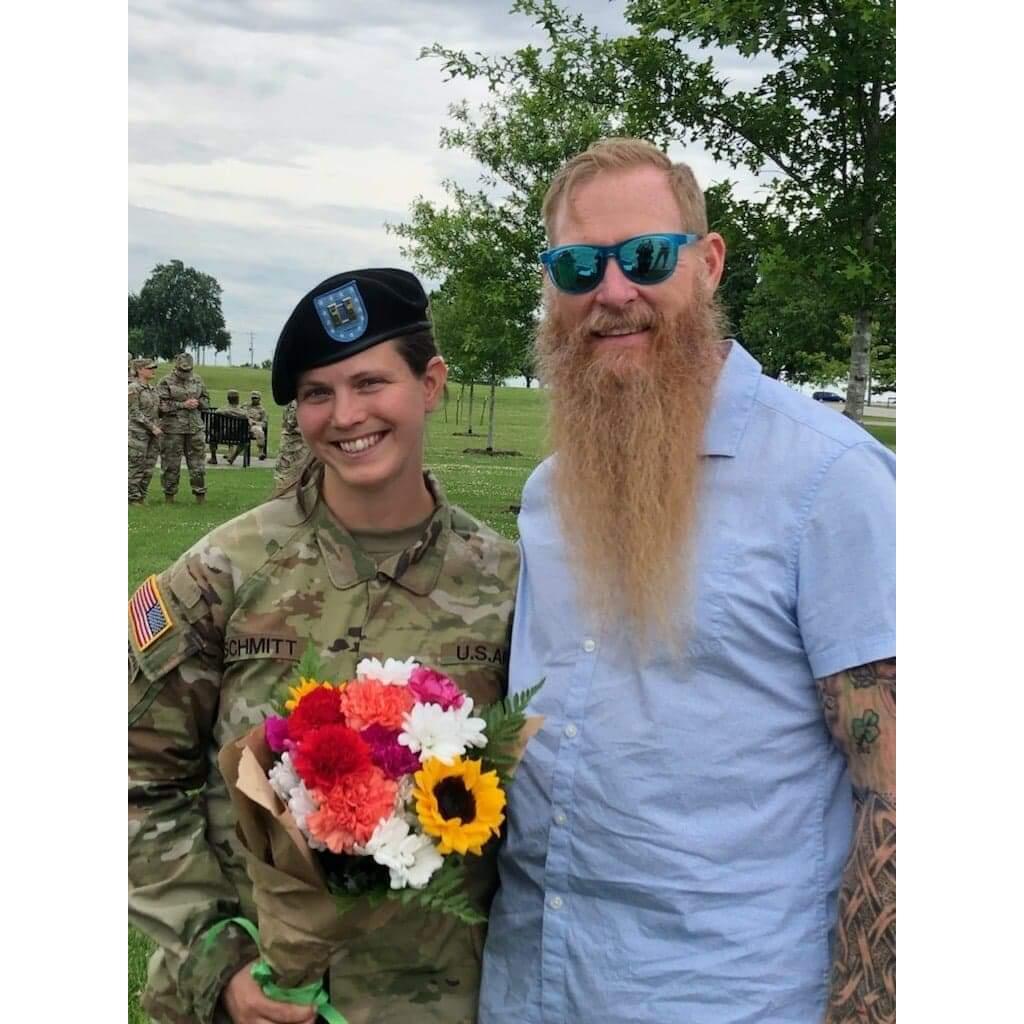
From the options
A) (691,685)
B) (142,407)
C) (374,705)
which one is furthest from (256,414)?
(691,685)

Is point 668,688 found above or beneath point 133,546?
beneath

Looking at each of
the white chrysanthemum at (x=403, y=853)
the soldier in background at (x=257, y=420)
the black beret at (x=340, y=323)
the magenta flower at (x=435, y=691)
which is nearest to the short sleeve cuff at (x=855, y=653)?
the magenta flower at (x=435, y=691)

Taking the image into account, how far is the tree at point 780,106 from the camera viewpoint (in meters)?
2.47

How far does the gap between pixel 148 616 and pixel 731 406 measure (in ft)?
3.93

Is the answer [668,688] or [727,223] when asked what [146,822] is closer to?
[668,688]

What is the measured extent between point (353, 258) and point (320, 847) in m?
1.41

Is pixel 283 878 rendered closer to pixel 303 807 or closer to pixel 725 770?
pixel 303 807

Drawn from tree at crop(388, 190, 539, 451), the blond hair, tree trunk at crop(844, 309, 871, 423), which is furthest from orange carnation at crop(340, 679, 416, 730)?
tree trunk at crop(844, 309, 871, 423)

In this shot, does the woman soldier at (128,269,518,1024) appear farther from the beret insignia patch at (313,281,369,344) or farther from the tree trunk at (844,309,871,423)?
the tree trunk at (844,309,871,423)

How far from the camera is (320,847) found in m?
1.58

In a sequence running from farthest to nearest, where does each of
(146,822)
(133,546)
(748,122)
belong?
(748,122), (133,546), (146,822)

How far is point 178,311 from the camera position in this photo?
255 centimetres
